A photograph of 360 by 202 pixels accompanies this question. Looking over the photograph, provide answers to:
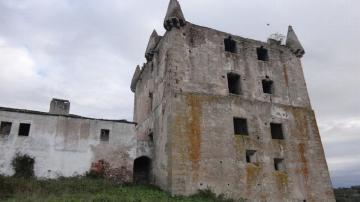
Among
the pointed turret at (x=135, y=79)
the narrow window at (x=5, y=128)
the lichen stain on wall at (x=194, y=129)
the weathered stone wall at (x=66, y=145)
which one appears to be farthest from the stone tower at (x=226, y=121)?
the narrow window at (x=5, y=128)

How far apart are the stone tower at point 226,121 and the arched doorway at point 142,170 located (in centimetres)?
7

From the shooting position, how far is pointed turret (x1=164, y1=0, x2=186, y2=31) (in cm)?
2023

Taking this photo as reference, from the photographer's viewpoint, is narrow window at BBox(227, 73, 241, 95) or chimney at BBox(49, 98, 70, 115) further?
chimney at BBox(49, 98, 70, 115)

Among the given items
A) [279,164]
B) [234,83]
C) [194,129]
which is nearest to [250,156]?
[279,164]

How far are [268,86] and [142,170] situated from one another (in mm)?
11103

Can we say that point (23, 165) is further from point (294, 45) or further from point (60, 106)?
point (294, 45)

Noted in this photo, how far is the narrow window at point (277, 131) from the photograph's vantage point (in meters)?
20.8

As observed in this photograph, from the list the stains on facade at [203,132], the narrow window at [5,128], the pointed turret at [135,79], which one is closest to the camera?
the stains on facade at [203,132]

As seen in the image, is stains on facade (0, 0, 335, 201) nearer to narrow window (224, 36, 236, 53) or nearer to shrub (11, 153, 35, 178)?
narrow window (224, 36, 236, 53)

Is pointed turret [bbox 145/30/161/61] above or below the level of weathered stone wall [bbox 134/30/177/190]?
above

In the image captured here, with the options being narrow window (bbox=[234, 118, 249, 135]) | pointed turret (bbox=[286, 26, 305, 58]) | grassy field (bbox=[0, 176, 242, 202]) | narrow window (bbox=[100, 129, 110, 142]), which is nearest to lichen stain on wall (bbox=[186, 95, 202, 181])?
grassy field (bbox=[0, 176, 242, 202])

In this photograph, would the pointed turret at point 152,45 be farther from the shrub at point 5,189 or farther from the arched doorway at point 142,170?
the shrub at point 5,189

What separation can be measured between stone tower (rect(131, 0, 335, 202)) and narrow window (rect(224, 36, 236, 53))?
0.24 ft

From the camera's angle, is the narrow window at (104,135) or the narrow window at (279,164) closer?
the narrow window at (279,164)
